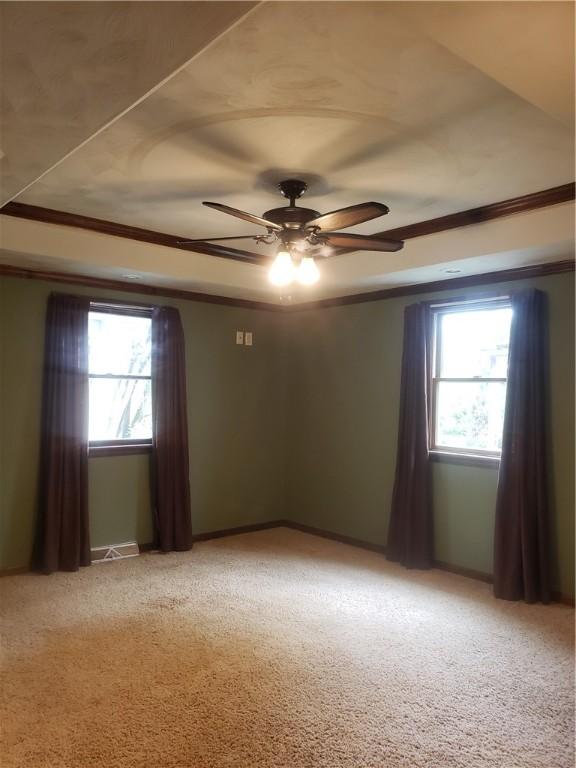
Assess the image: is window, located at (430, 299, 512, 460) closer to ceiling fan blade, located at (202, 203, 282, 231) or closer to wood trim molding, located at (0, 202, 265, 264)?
wood trim molding, located at (0, 202, 265, 264)

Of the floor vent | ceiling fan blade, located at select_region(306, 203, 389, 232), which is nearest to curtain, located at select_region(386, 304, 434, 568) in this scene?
ceiling fan blade, located at select_region(306, 203, 389, 232)

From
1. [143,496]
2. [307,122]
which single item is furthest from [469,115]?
[143,496]

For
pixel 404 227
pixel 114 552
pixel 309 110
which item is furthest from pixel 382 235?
pixel 114 552

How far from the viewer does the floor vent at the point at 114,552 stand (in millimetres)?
4750

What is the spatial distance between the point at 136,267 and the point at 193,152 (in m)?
1.65

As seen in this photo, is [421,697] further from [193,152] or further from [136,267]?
[136,267]

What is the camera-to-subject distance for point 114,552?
4844 millimetres

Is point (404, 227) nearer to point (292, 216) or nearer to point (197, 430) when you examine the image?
point (292, 216)

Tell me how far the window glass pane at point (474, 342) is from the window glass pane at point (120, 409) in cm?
256

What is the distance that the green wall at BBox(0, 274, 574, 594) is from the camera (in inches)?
172

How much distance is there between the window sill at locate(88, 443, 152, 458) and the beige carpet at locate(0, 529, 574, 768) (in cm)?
94

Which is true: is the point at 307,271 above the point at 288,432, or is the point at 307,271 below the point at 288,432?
above

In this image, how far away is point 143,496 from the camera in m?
5.07

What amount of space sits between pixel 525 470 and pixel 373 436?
1509 mm
